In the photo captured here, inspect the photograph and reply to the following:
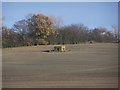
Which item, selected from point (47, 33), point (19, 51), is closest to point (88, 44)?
point (47, 33)

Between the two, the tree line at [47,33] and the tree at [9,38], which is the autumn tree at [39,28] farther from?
the tree at [9,38]

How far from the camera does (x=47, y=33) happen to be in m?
6.00

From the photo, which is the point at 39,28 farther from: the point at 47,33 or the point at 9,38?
the point at 9,38

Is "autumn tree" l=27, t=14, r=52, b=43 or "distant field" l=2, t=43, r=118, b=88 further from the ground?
"autumn tree" l=27, t=14, r=52, b=43

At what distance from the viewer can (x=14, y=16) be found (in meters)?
5.91

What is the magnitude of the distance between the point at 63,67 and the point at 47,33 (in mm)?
609

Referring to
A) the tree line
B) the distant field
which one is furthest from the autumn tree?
the distant field

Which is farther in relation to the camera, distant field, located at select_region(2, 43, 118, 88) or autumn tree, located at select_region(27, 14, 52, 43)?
autumn tree, located at select_region(27, 14, 52, 43)

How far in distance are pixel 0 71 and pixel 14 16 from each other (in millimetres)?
907

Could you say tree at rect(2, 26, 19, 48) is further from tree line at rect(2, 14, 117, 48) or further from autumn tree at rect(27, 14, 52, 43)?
autumn tree at rect(27, 14, 52, 43)

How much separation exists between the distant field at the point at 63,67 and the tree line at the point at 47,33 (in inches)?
3.9

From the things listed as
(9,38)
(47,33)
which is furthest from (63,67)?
(9,38)

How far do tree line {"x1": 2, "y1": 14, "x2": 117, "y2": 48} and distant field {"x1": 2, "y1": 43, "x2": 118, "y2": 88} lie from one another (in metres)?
0.10

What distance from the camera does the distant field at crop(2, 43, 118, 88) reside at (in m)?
5.88
